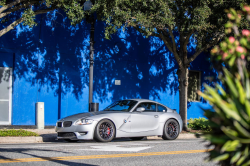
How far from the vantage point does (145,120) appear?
36.1 feet

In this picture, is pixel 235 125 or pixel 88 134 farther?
pixel 88 134

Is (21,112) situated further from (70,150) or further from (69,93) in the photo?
(70,150)

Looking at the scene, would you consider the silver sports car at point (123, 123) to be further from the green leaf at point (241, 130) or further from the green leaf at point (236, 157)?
the green leaf at point (241, 130)

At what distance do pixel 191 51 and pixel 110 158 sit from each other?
14751 millimetres

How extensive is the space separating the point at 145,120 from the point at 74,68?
707cm

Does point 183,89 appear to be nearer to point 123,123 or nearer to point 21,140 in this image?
point 123,123

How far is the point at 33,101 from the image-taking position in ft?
52.0

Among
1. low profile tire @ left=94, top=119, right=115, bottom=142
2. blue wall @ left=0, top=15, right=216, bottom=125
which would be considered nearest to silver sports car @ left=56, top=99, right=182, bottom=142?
low profile tire @ left=94, top=119, right=115, bottom=142

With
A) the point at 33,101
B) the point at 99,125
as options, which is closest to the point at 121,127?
the point at 99,125

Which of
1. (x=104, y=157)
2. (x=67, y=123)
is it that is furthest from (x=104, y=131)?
(x=104, y=157)

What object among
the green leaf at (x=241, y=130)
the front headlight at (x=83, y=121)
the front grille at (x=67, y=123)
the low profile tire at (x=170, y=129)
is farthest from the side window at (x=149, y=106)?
the green leaf at (x=241, y=130)

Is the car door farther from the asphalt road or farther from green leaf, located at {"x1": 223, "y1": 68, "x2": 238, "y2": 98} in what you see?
green leaf, located at {"x1": 223, "y1": 68, "x2": 238, "y2": 98}

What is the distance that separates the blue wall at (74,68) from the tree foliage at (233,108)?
1402cm

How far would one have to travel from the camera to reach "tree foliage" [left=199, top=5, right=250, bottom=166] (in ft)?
8.16
